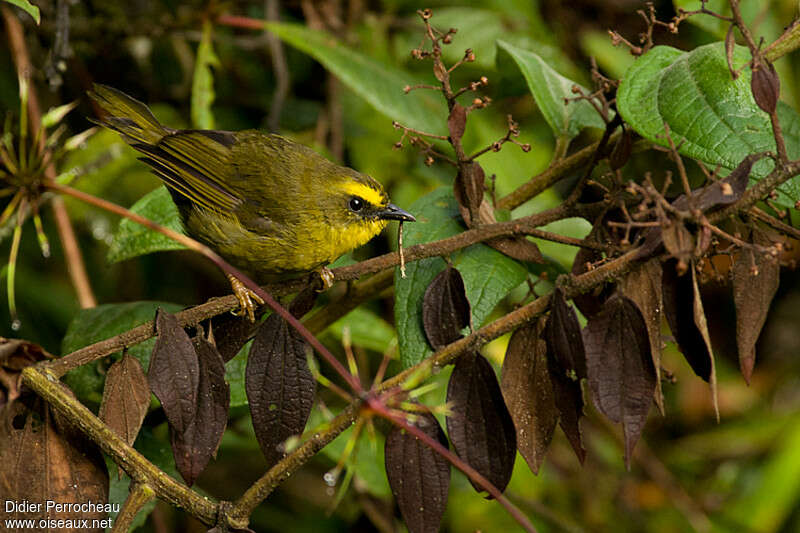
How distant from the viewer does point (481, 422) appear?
1.41 m

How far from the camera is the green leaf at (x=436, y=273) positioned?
5.26 feet

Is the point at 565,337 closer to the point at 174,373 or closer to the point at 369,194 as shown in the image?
the point at 174,373

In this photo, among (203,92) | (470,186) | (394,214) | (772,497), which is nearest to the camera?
(470,186)

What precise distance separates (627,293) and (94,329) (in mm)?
1177

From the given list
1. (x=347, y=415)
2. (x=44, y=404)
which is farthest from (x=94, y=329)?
(x=347, y=415)

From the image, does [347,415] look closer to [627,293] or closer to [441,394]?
[627,293]

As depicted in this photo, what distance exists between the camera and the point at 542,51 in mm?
2789

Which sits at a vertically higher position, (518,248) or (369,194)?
(369,194)

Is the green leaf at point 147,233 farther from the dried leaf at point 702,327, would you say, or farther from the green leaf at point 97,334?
the dried leaf at point 702,327

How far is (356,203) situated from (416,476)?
1162 millimetres

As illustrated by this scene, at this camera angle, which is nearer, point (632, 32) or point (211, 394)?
point (211, 394)

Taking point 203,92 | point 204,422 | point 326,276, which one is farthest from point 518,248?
point 203,92

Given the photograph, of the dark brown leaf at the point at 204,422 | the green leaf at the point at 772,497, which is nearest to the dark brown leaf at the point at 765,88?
the dark brown leaf at the point at 204,422

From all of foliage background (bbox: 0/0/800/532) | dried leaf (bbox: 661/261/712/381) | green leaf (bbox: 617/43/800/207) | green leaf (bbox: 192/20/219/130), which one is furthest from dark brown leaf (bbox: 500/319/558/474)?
Answer: green leaf (bbox: 192/20/219/130)
